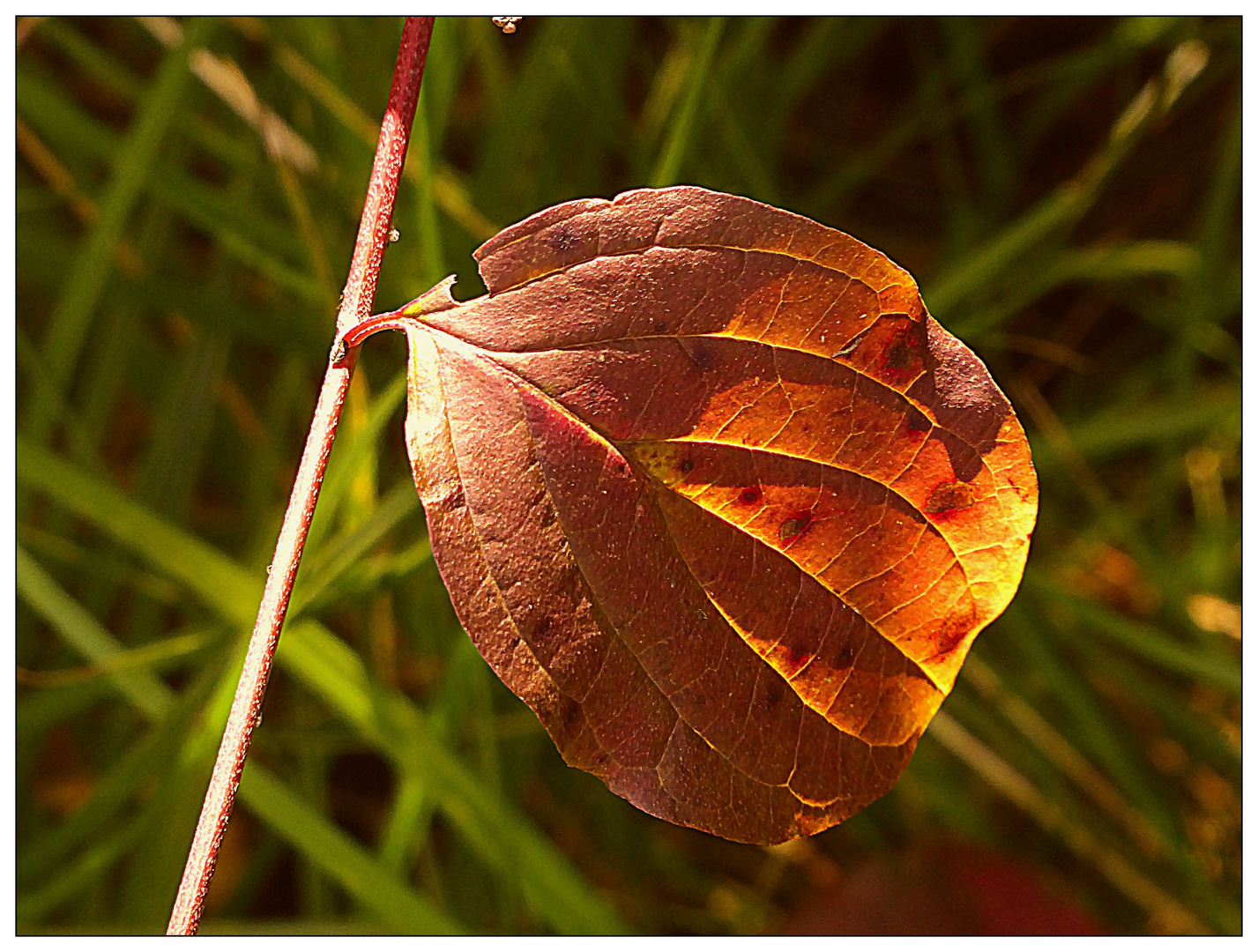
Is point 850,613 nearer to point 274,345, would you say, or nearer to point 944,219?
point 274,345

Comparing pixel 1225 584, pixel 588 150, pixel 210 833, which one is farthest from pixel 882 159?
pixel 210 833

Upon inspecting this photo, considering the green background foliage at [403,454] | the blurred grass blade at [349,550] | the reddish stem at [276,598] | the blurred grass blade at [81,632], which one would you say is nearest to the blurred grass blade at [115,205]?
the green background foliage at [403,454]

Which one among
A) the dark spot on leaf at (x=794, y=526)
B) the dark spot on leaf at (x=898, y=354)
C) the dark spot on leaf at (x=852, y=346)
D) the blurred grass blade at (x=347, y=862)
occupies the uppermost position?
the dark spot on leaf at (x=852, y=346)

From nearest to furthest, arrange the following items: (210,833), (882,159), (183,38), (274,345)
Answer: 1. (210,833)
2. (183,38)
3. (274,345)
4. (882,159)

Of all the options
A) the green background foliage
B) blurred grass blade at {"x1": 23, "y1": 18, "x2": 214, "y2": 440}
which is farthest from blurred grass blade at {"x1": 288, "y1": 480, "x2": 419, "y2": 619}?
blurred grass blade at {"x1": 23, "y1": 18, "x2": 214, "y2": 440}

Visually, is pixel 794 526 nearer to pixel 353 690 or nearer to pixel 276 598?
pixel 276 598

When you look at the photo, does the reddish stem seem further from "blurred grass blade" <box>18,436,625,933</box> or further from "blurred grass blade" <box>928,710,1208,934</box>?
"blurred grass blade" <box>928,710,1208,934</box>

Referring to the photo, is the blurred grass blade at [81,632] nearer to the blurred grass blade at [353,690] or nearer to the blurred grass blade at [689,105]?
the blurred grass blade at [353,690]
